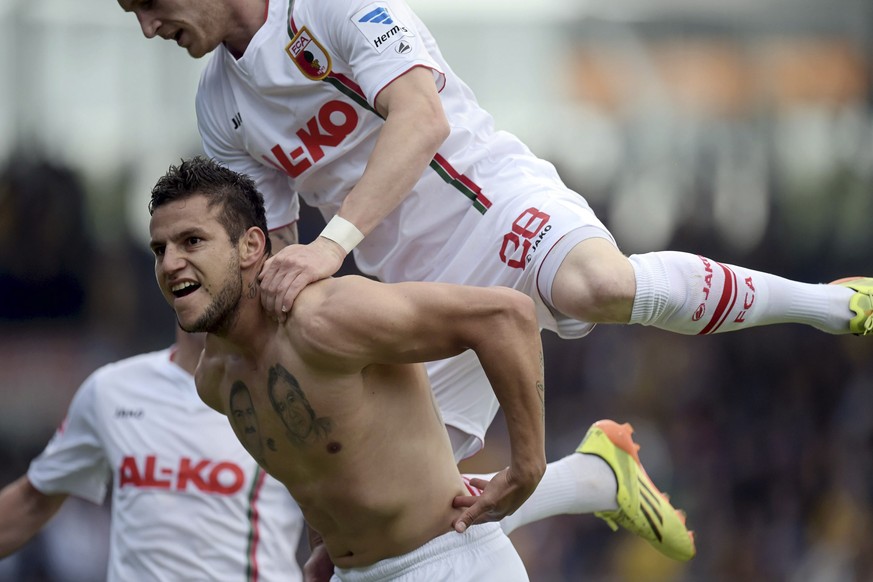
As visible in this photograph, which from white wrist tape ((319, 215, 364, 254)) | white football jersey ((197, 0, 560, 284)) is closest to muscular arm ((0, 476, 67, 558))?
white football jersey ((197, 0, 560, 284))

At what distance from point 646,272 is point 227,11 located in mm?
1499

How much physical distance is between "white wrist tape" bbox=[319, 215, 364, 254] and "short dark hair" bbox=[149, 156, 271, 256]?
204 millimetres

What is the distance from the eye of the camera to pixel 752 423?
11906 mm

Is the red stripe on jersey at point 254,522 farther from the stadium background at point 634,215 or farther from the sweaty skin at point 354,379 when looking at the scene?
the stadium background at point 634,215

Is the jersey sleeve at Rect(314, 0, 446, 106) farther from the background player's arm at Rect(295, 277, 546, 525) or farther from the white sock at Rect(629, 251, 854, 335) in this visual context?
the white sock at Rect(629, 251, 854, 335)

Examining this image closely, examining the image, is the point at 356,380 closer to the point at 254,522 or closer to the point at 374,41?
the point at 374,41

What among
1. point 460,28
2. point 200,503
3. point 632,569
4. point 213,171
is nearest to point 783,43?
point 460,28

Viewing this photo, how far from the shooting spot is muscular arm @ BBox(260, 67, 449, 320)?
12.2 feet

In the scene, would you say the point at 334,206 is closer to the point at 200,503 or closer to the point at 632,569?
the point at 200,503

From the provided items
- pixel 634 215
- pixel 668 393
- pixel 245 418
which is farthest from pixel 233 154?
pixel 668 393

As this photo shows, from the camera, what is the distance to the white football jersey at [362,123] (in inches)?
163

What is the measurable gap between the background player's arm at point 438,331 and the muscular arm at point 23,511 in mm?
2839

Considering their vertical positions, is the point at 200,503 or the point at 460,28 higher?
the point at 460,28

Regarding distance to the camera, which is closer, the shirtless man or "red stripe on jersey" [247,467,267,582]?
the shirtless man
